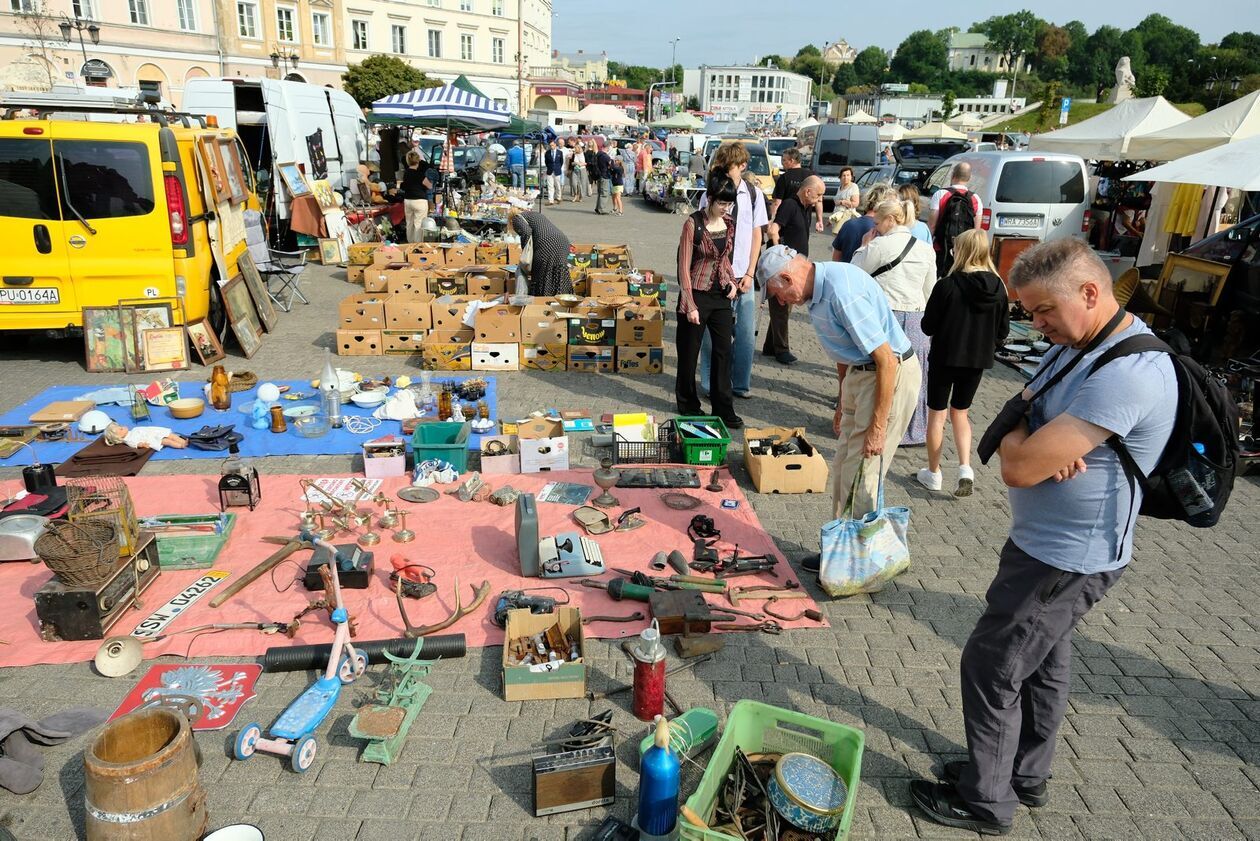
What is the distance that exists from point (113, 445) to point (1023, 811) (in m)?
6.74

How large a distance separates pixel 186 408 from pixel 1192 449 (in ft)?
23.8

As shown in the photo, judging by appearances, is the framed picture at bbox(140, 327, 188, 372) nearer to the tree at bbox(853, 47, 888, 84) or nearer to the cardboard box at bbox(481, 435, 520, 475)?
the cardboard box at bbox(481, 435, 520, 475)

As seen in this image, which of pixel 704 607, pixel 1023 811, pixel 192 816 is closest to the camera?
pixel 192 816

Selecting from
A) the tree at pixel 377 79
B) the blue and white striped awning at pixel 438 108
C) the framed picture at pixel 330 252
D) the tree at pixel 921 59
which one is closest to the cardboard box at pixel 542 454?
the framed picture at pixel 330 252

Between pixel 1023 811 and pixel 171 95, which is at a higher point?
pixel 171 95

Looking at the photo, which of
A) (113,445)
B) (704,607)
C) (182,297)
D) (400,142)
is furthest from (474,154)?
(704,607)

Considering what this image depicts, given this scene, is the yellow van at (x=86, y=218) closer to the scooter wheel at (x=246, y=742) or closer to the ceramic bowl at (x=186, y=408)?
the ceramic bowl at (x=186, y=408)

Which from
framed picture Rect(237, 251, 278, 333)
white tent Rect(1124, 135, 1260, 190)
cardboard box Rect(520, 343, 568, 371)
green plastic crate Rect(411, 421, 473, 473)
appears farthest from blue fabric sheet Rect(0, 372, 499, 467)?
white tent Rect(1124, 135, 1260, 190)

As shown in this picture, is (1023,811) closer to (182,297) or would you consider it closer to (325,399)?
(325,399)

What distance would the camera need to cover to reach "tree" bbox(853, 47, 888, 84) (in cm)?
14550

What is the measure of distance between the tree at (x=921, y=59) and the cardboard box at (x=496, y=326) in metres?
143

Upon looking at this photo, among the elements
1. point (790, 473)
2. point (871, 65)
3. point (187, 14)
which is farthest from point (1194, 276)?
point (871, 65)

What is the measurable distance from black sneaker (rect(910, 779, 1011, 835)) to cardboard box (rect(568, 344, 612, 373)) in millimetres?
6087

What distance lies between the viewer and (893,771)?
3311mm
